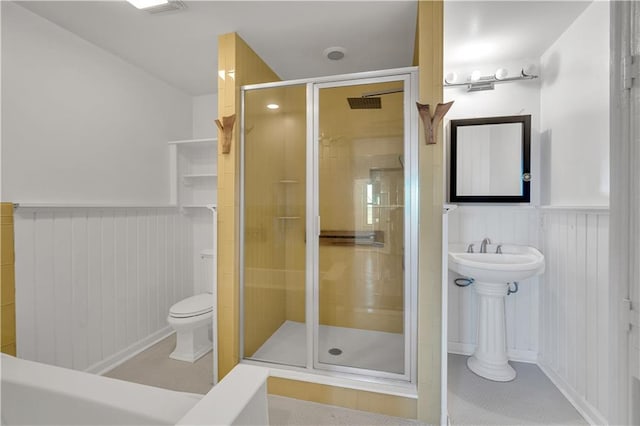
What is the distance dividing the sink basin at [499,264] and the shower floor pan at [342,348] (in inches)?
27.0

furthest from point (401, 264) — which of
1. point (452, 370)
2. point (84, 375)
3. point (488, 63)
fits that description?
point (488, 63)

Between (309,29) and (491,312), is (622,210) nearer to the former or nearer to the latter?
(491,312)

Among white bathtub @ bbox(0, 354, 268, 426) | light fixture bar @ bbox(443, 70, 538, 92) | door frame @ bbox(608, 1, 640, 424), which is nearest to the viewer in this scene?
door frame @ bbox(608, 1, 640, 424)

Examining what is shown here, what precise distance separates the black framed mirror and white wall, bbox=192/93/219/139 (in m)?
2.49

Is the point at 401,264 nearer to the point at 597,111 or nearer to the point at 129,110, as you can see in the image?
the point at 597,111

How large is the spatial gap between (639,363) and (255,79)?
2.59 m

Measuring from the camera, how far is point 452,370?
7.22 ft

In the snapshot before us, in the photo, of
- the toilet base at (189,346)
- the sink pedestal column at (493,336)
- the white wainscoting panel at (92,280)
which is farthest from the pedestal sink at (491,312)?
the white wainscoting panel at (92,280)

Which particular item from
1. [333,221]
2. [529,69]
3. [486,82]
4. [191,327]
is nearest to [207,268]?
[191,327]

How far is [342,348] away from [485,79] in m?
2.50

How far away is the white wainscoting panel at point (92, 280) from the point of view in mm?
1781

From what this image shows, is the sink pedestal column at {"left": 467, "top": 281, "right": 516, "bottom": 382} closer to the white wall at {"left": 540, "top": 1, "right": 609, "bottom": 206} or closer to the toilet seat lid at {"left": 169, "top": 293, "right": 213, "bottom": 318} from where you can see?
the white wall at {"left": 540, "top": 1, "right": 609, "bottom": 206}

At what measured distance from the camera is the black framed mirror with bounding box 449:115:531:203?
7.48 ft

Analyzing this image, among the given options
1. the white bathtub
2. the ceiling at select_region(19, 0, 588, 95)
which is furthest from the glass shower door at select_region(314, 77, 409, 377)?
the white bathtub
